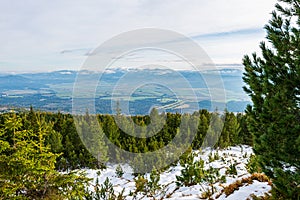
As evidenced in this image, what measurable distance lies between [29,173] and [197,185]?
5.72m

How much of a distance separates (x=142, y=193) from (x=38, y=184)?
15.1ft

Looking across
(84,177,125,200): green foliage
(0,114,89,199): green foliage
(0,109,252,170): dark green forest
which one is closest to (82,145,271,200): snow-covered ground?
(84,177,125,200): green foliage

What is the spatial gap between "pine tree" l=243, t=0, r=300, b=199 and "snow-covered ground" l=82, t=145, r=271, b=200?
6.40 ft

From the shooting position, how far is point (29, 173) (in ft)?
22.7

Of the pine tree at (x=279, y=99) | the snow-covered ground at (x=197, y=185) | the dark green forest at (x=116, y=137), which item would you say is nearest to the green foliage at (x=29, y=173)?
the snow-covered ground at (x=197, y=185)

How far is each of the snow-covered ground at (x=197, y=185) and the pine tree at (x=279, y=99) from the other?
1.95m

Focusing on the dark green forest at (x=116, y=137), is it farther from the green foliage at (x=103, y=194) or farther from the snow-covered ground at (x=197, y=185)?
the green foliage at (x=103, y=194)

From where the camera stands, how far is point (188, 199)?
7.62 metres

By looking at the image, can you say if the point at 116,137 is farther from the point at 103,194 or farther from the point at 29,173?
the point at 29,173

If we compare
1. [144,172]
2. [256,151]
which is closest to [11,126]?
[256,151]

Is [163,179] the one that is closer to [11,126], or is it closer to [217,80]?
[217,80]

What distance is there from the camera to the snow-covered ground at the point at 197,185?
6402mm

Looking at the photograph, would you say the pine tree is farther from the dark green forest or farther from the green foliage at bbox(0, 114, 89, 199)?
the dark green forest

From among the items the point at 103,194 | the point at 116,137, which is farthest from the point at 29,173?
the point at 116,137
